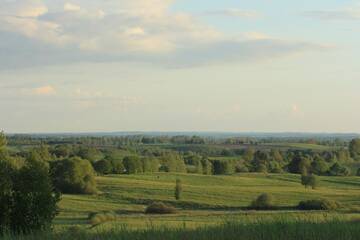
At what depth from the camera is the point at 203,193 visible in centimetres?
8900

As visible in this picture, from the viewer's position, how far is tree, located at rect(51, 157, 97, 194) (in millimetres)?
92438

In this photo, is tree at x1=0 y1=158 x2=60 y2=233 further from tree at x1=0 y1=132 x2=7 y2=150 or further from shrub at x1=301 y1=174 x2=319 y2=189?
shrub at x1=301 y1=174 x2=319 y2=189

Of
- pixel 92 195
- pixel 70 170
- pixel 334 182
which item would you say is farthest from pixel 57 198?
pixel 334 182

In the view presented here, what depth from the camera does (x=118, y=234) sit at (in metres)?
12.2

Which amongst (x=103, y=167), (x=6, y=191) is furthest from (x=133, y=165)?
(x=6, y=191)

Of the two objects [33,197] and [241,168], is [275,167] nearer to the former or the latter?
[241,168]

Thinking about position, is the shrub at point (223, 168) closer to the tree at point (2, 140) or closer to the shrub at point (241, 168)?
the shrub at point (241, 168)

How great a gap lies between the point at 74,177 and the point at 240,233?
85349 mm

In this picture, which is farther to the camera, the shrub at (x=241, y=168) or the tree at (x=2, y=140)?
the shrub at (x=241, y=168)

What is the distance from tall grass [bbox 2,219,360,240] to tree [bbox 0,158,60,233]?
18017 mm

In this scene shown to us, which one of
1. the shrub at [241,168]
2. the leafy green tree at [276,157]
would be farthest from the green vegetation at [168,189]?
the leafy green tree at [276,157]

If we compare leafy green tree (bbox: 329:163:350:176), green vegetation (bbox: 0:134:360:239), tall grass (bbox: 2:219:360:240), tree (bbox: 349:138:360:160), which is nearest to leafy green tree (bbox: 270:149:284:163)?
green vegetation (bbox: 0:134:360:239)

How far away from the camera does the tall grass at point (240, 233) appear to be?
1176 centimetres

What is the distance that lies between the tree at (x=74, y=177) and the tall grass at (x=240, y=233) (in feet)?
262
